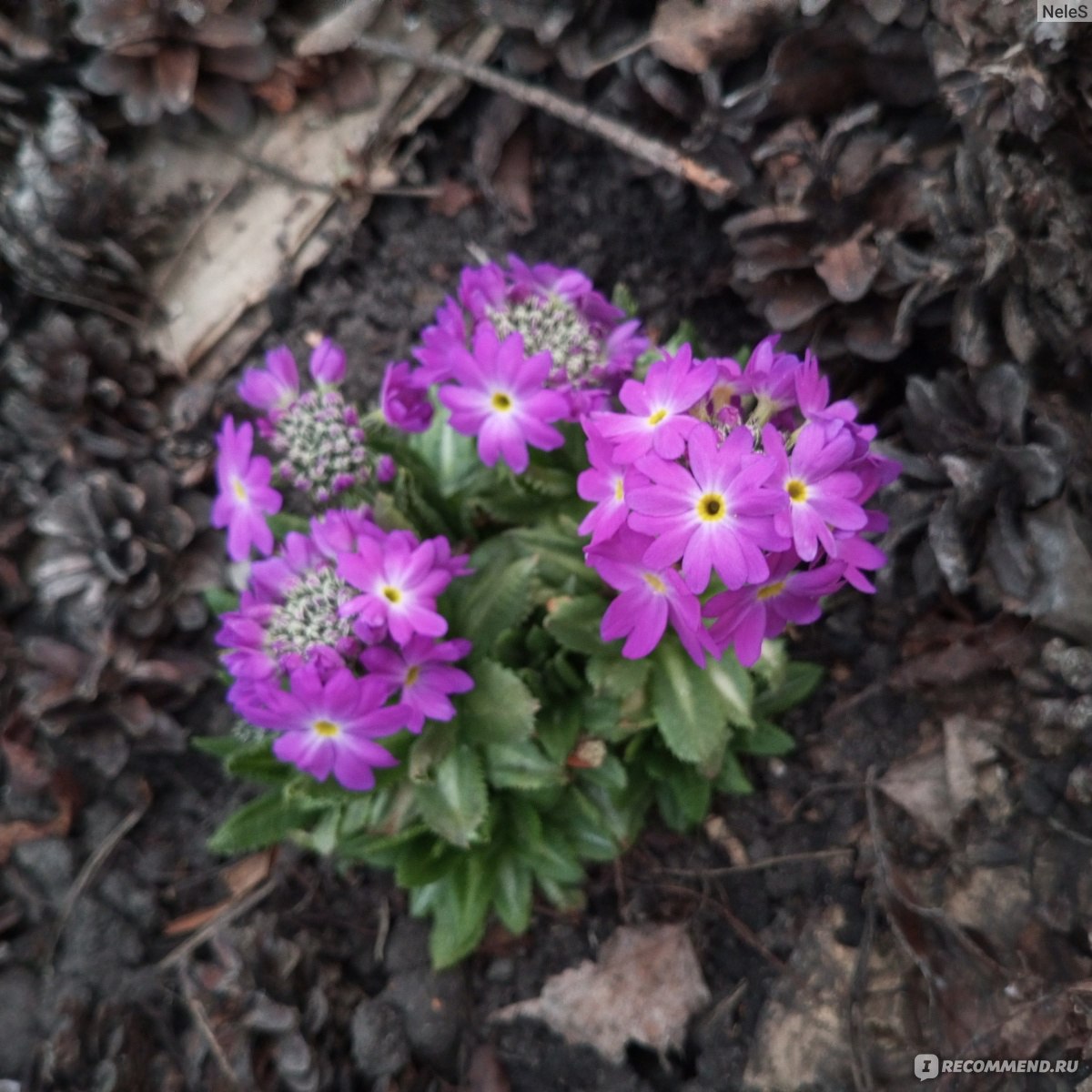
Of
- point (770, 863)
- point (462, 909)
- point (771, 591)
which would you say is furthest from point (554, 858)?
point (771, 591)

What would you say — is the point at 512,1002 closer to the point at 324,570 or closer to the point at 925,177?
the point at 324,570

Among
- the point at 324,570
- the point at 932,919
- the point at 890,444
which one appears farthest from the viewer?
the point at 890,444

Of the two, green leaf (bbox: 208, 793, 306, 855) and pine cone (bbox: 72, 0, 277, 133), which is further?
pine cone (bbox: 72, 0, 277, 133)

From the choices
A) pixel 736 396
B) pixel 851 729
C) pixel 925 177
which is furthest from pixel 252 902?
pixel 925 177

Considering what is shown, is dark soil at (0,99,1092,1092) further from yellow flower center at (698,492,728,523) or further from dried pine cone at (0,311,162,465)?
yellow flower center at (698,492,728,523)

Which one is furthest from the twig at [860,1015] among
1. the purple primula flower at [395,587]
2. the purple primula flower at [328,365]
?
the purple primula flower at [328,365]

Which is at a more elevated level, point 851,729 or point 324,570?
point 324,570

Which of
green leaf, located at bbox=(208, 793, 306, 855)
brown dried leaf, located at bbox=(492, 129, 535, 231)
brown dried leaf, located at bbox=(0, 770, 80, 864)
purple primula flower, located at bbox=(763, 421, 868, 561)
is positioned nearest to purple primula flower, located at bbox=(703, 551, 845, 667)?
purple primula flower, located at bbox=(763, 421, 868, 561)

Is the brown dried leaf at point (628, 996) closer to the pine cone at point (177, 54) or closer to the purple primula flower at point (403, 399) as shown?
the purple primula flower at point (403, 399)
